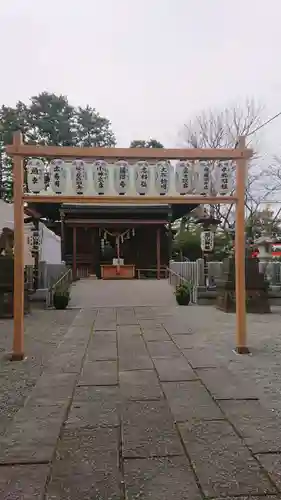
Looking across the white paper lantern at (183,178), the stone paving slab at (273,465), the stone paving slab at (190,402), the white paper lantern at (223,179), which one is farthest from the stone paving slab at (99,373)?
the white paper lantern at (223,179)

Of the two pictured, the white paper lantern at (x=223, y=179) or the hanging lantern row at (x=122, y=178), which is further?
the white paper lantern at (x=223, y=179)

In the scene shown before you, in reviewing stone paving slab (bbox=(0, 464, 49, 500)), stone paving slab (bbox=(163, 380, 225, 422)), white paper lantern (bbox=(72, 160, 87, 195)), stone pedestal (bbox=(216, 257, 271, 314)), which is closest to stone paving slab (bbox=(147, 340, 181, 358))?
stone paving slab (bbox=(163, 380, 225, 422))

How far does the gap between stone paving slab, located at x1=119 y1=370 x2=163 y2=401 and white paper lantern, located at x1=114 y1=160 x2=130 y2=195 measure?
244cm

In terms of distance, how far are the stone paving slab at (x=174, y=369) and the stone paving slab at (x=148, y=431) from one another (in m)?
0.88

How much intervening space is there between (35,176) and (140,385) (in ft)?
10.4

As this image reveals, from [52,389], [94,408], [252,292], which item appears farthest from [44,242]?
[94,408]

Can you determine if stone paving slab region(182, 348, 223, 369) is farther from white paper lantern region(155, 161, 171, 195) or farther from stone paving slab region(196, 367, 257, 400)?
white paper lantern region(155, 161, 171, 195)

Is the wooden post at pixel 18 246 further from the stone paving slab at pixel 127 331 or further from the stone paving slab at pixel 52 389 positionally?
the stone paving slab at pixel 127 331

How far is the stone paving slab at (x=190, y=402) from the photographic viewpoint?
3.72 meters

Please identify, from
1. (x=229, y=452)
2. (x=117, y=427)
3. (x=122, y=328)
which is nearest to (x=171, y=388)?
(x=117, y=427)

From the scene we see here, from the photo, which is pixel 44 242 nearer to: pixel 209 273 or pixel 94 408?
pixel 209 273

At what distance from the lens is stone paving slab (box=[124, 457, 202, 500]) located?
8.04 feet

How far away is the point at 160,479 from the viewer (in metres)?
2.62

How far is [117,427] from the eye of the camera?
347 centimetres
